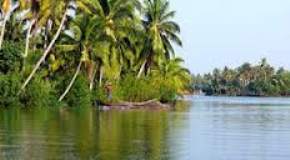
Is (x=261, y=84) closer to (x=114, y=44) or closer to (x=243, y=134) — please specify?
(x=114, y=44)

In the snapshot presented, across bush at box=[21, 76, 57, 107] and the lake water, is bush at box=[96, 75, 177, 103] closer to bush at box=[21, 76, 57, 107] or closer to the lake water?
bush at box=[21, 76, 57, 107]

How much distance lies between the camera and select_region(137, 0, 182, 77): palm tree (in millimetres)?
60688

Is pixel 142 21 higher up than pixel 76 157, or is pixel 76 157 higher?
pixel 142 21

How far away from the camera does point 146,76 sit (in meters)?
65.1

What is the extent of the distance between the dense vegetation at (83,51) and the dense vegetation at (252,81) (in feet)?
345

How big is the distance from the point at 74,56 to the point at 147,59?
12742 millimetres

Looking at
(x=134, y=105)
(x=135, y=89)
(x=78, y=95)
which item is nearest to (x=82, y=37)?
(x=78, y=95)

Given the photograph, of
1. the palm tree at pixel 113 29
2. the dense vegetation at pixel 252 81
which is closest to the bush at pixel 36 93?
the palm tree at pixel 113 29

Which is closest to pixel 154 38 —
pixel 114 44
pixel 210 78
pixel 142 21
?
pixel 142 21

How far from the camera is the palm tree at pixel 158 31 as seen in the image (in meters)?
60.7

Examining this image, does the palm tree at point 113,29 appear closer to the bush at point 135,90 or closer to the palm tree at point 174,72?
the bush at point 135,90

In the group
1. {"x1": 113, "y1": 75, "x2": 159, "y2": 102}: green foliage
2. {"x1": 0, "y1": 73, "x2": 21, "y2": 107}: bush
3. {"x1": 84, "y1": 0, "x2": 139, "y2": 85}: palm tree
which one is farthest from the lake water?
{"x1": 113, "y1": 75, "x2": 159, "y2": 102}: green foliage

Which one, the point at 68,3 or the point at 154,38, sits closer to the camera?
the point at 68,3

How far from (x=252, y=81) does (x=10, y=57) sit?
127862 mm
